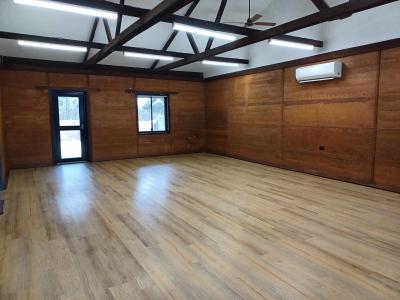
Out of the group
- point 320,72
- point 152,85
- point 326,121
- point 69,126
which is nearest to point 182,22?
point 320,72

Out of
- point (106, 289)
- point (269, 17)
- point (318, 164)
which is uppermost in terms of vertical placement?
point (269, 17)

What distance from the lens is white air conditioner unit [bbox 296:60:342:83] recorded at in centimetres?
536

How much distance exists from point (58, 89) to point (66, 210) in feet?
15.4

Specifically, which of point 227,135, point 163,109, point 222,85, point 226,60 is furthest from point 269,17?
point 163,109

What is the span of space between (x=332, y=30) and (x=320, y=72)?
0.85 m

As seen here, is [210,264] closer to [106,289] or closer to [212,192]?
[106,289]

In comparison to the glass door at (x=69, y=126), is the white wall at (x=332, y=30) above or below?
above

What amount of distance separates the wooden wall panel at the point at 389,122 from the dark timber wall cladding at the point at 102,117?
5.86m

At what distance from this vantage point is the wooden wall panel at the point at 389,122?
15.2 feet

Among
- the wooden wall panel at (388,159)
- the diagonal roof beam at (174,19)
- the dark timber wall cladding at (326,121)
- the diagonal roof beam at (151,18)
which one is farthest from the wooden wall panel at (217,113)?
the wooden wall panel at (388,159)

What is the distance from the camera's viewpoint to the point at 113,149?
8.40 metres

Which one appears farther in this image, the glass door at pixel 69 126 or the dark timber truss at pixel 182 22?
the glass door at pixel 69 126

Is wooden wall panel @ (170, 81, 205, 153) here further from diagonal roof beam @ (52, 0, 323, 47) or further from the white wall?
diagonal roof beam @ (52, 0, 323, 47)

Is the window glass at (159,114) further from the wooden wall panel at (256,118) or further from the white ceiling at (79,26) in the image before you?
the wooden wall panel at (256,118)
